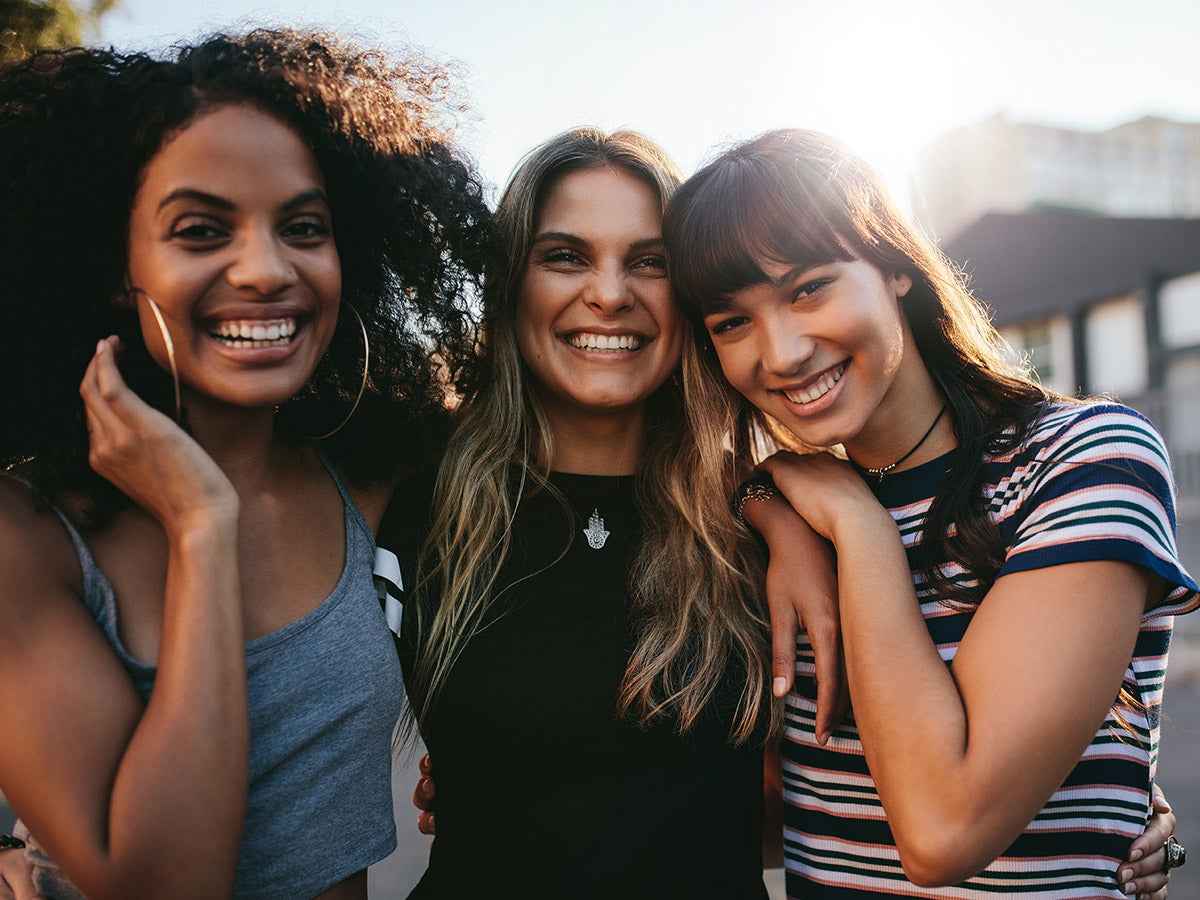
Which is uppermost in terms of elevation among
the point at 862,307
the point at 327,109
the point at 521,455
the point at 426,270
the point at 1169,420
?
the point at 327,109

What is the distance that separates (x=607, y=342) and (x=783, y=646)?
0.96 m

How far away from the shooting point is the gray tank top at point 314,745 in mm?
1754

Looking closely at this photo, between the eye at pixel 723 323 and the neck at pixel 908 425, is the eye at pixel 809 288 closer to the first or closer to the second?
the eye at pixel 723 323

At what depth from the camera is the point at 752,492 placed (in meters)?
2.45

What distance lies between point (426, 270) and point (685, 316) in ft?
2.38

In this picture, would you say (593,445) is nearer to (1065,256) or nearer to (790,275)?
(790,275)

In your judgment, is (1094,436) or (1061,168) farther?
(1061,168)

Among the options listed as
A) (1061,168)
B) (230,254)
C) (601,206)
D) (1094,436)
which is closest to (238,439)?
(230,254)

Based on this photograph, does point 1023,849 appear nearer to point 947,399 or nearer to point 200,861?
point 947,399

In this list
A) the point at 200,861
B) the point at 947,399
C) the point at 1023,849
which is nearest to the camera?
the point at 200,861

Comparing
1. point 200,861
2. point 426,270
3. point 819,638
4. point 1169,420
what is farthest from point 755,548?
point 1169,420

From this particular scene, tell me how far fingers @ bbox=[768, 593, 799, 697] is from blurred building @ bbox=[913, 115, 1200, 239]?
30085 mm

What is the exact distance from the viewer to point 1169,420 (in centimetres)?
1514

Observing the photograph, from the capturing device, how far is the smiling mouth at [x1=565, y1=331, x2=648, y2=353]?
246 centimetres
